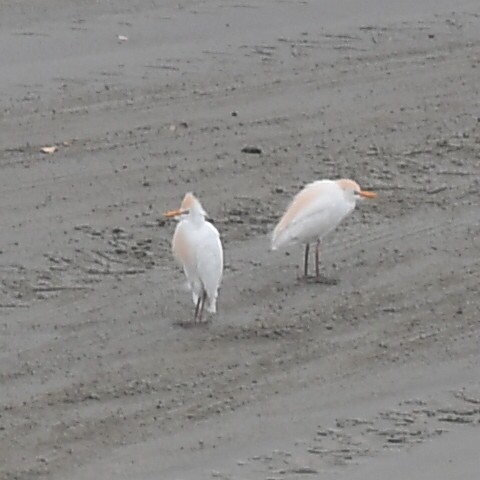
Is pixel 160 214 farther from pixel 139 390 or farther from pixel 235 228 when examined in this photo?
pixel 139 390

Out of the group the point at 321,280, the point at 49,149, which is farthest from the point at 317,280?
the point at 49,149

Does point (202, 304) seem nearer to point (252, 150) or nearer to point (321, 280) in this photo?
point (321, 280)

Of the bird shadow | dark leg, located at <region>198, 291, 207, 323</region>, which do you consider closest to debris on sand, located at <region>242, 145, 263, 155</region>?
the bird shadow

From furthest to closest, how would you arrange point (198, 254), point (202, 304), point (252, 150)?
point (252, 150) → point (202, 304) → point (198, 254)

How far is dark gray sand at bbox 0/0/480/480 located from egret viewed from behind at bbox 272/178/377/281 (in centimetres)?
21

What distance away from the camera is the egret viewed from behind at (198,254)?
8.90m

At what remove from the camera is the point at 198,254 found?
8914 millimetres

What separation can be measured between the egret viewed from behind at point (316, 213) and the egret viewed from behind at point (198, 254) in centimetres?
61

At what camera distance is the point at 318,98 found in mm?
12445

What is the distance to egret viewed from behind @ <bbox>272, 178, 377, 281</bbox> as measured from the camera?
959 centimetres

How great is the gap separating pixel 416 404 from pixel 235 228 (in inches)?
84.0

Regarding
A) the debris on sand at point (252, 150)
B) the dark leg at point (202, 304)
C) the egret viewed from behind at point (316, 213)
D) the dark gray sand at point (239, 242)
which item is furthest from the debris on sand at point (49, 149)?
the dark leg at point (202, 304)

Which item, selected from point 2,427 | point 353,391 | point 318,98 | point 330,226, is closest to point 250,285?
point 330,226

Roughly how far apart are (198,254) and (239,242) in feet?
3.72
